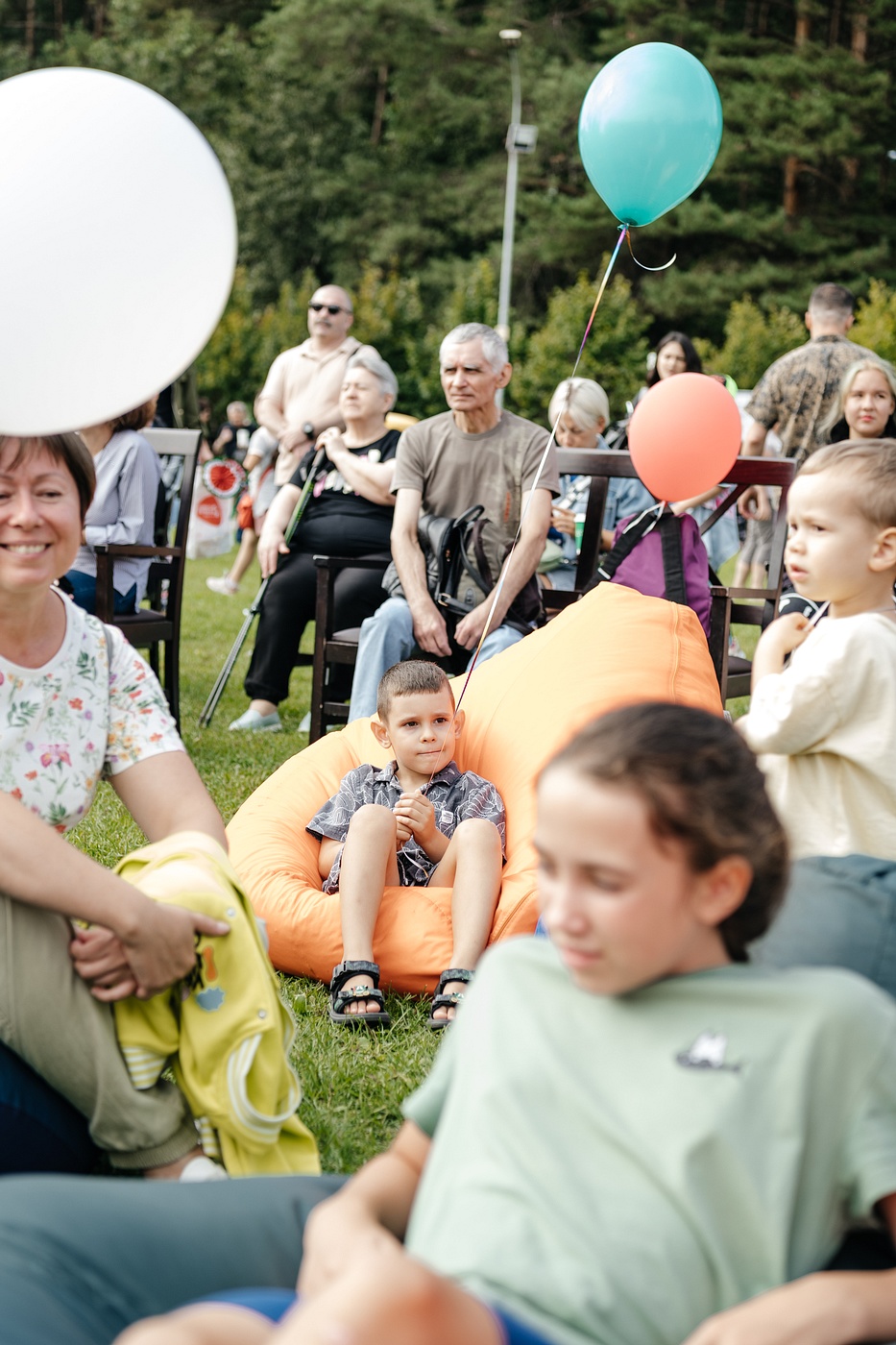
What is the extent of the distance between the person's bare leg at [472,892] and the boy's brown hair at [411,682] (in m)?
0.34

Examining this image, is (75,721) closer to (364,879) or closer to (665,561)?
(364,879)

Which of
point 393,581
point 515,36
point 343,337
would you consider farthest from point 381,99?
point 393,581

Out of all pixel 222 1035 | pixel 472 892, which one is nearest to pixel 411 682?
pixel 472 892

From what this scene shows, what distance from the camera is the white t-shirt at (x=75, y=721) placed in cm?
202

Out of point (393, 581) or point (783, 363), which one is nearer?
point (393, 581)

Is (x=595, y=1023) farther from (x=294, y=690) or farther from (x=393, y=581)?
(x=294, y=690)

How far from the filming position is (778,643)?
2305mm

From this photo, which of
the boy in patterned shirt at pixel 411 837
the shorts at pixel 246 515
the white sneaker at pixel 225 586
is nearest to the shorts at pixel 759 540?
the shorts at pixel 246 515

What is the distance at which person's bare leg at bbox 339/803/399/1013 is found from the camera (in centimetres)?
292

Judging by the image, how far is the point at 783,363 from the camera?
21.8 feet

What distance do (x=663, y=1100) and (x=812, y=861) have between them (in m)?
0.58

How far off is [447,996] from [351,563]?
2456mm

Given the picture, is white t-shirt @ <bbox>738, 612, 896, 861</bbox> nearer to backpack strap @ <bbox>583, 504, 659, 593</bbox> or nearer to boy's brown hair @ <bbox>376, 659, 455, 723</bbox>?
boy's brown hair @ <bbox>376, 659, 455, 723</bbox>

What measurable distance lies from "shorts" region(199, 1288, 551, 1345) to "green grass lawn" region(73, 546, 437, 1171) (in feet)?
3.25
